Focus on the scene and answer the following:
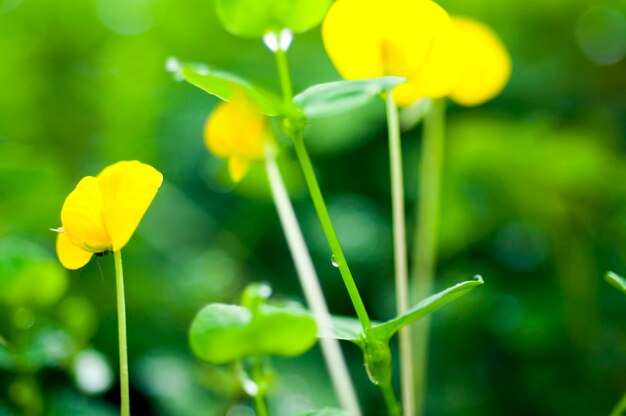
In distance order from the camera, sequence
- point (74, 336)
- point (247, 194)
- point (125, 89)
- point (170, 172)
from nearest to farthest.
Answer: point (74, 336) → point (247, 194) → point (170, 172) → point (125, 89)

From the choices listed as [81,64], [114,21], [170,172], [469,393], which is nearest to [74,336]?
[469,393]

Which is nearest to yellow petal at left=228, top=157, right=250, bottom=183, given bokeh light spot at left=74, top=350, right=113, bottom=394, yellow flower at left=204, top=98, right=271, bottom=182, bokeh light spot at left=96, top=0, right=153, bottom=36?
yellow flower at left=204, top=98, right=271, bottom=182

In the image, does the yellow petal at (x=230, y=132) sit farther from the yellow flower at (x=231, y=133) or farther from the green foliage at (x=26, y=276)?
the green foliage at (x=26, y=276)

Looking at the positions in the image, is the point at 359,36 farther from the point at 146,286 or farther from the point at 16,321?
the point at 146,286

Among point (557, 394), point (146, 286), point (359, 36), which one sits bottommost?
point (557, 394)

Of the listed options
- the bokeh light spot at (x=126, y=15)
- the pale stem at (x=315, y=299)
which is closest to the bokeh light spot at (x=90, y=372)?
the pale stem at (x=315, y=299)
